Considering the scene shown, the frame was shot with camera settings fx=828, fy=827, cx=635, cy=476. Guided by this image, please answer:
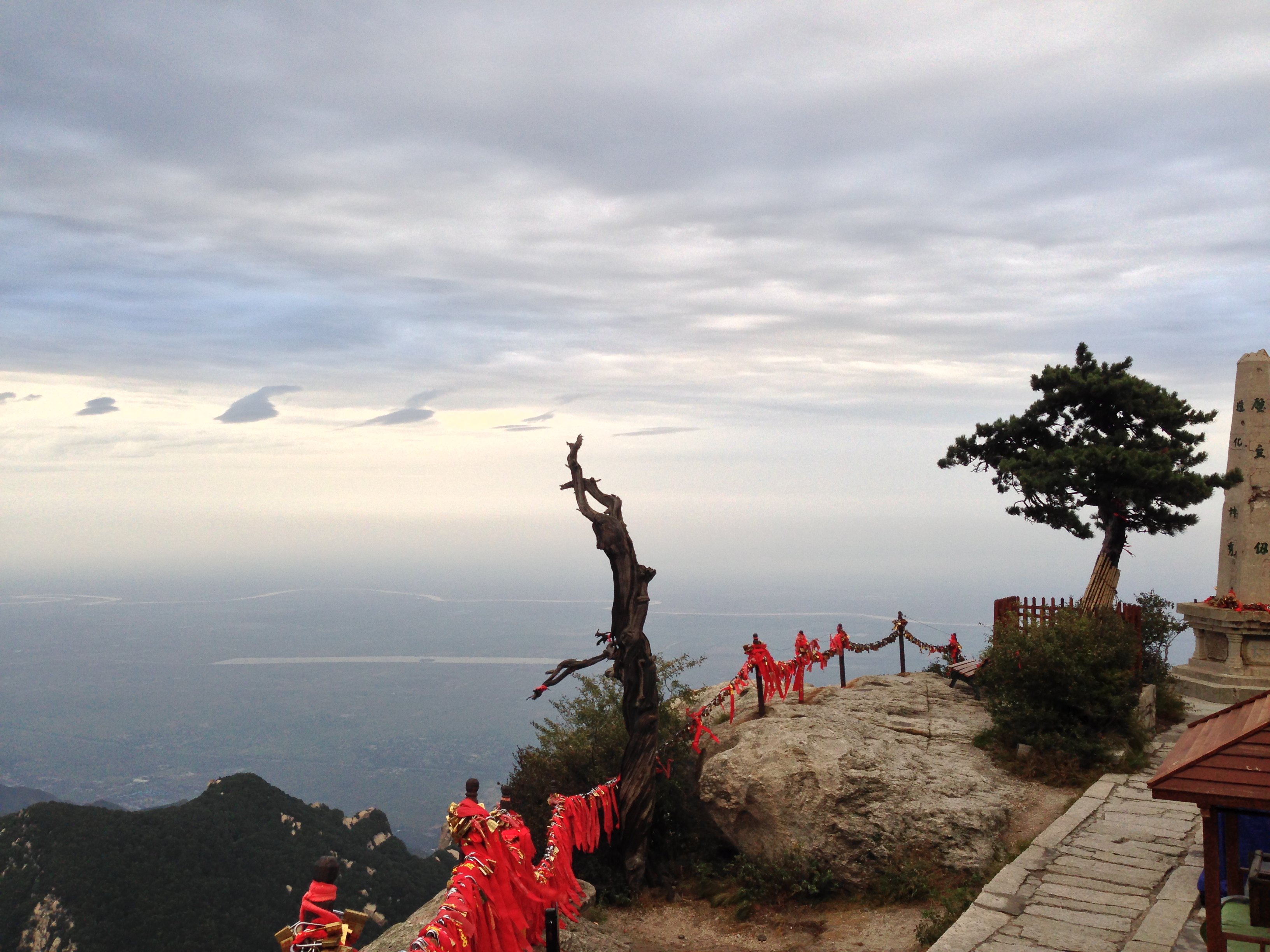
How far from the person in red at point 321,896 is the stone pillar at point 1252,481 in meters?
20.9

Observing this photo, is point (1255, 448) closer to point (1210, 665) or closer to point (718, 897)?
point (1210, 665)

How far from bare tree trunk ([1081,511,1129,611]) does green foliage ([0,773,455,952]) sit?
2286cm

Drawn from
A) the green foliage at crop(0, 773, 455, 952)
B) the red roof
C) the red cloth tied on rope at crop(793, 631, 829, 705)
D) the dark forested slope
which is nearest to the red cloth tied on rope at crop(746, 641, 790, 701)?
the red cloth tied on rope at crop(793, 631, 829, 705)

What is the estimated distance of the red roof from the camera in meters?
5.92

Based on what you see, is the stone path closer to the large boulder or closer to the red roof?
the large boulder

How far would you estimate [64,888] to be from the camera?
97.5 feet

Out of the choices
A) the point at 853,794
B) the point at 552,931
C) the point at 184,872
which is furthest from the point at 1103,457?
the point at 184,872

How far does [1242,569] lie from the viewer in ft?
63.1

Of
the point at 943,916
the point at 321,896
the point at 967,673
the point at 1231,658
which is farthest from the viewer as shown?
the point at 1231,658

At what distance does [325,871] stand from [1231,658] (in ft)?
66.4

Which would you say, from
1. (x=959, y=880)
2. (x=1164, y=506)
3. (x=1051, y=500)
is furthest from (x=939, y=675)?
(x=959, y=880)

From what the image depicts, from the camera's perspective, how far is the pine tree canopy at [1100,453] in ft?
58.0

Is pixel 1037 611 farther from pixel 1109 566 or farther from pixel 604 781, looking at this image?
pixel 604 781

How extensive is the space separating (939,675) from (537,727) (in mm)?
11431
